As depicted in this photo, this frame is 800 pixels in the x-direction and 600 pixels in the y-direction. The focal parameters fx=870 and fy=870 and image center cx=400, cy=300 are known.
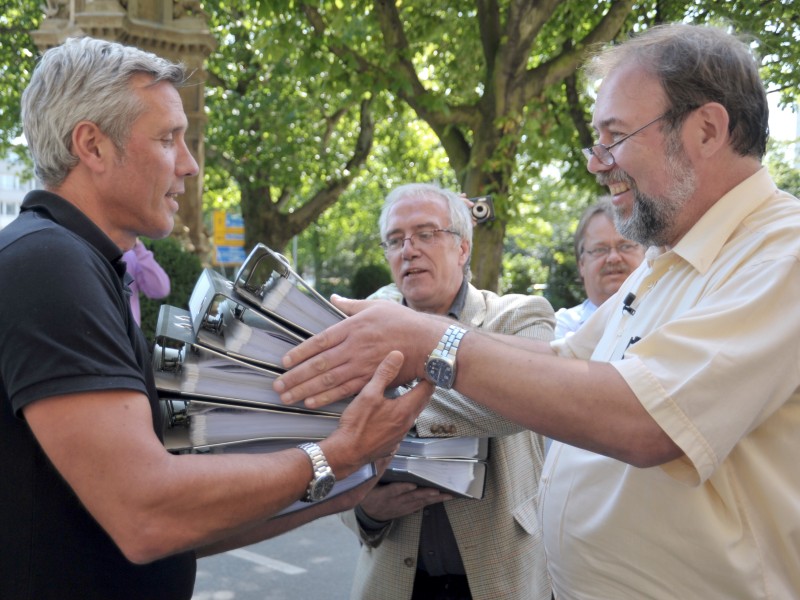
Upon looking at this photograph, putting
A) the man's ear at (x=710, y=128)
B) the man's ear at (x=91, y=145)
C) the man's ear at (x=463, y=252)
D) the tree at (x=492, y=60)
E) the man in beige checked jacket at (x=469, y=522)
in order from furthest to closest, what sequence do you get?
the tree at (x=492, y=60) → the man's ear at (x=463, y=252) → the man in beige checked jacket at (x=469, y=522) → the man's ear at (x=710, y=128) → the man's ear at (x=91, y=145)

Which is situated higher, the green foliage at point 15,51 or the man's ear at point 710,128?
the man's ear at point 710,128

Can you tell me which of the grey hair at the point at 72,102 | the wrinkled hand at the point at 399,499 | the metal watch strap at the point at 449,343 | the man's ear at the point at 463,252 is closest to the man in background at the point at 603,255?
the man's ear at the point at 463,252

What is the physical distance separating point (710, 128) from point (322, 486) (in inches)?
47.4

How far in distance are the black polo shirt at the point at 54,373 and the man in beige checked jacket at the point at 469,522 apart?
0.91m

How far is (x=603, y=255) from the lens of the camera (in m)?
4.80

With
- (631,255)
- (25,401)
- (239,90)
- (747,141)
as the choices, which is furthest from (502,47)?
(239,90)

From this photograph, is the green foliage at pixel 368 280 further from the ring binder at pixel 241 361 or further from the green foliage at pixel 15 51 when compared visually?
the ring binder at pixel 241 361

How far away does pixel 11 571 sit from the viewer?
1.60 m

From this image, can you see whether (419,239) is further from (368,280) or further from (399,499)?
(368,280)

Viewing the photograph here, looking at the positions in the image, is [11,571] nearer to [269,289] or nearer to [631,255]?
[269,289]

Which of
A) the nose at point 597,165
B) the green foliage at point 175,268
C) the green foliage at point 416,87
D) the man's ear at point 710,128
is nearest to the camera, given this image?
the man's ear at point 710,128

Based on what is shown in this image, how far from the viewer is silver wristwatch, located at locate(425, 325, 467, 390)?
1.87 meters

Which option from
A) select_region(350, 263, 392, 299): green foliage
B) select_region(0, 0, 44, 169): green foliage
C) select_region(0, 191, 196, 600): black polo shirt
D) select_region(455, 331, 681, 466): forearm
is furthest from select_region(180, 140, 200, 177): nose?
select_region(350, 263, 392, 299): green foliage

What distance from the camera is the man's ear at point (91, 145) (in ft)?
5.97
